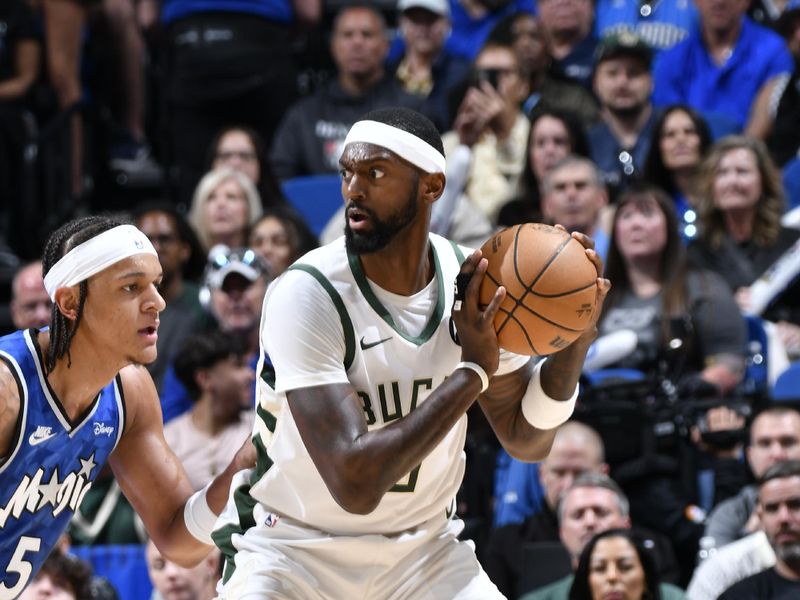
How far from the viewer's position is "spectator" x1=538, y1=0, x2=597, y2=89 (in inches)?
394

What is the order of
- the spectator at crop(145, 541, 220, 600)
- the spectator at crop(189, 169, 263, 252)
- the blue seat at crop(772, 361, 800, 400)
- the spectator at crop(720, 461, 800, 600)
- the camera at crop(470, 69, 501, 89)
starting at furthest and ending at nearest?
the camera at crop(470, 69, 501, 89), the spectator at crop(189, 169, 263, 252), the blue seat at crop(772, 361, 800, 400), the spectator at crop(145, 541, 220, 600), the spectator at crop(720, 461, 800, 600)

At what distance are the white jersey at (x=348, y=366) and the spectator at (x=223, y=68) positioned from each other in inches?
229

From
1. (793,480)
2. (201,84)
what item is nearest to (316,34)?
(201,84)

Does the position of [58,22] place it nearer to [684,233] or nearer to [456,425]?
[684,233]

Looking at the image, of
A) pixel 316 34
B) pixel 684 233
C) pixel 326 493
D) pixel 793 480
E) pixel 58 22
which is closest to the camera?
pixel 326 493

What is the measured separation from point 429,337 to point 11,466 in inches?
49.1

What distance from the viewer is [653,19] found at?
10.4m

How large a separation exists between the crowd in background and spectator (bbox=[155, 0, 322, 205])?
0.02 metres

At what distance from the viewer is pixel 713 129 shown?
9414 millimetres

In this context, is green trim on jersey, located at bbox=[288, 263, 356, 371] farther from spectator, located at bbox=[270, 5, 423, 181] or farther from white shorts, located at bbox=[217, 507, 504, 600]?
spectator, located at bbox=[270, 5, 423, 181]

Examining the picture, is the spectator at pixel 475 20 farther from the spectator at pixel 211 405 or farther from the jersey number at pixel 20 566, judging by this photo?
the jersey number at pixel 20 566

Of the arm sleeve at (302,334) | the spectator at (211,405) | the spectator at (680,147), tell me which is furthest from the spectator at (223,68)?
the arm sleeve at (302,334)

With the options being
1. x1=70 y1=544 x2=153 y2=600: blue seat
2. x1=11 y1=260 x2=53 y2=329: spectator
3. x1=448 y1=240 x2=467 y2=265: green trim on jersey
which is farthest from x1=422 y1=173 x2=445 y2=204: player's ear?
x1=11 y1=260 x2=53 y2=329: spectator

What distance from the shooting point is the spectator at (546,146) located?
344 inches
